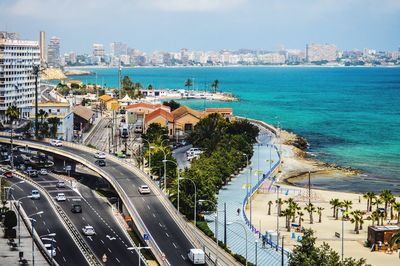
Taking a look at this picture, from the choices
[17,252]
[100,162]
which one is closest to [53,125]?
[100,162]

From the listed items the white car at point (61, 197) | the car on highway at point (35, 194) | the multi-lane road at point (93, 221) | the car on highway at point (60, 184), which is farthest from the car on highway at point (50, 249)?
the car on highway at point (60, 184)

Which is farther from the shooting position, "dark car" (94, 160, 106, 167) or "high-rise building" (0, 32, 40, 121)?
"high-rise building" (0, 32, 40, 121)

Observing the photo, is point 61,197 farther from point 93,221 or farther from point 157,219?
point 157,219

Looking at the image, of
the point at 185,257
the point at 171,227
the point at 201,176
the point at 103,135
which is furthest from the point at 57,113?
the point at 185,257

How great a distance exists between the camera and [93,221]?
53594 mm

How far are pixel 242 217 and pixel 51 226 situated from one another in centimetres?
1512

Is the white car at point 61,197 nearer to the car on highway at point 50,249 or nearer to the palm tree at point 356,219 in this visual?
the car on highway at point 50,249

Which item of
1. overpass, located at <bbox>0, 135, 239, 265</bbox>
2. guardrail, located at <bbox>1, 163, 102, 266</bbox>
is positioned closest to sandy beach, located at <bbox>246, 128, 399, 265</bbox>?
overpass, located at <bbox>0, 135, 239, 265</bbox>

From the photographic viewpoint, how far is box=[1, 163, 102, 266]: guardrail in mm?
43469

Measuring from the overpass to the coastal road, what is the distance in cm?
165

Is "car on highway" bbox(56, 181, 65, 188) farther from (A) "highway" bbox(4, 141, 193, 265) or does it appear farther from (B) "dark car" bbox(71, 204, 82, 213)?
(B) "dark car" bbox(71, 204, 82, 213)

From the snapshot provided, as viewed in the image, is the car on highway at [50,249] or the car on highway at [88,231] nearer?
the car on highway at [50,249]

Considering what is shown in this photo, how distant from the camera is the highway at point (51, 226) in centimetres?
4366

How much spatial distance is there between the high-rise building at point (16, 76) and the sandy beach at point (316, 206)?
46846mm
